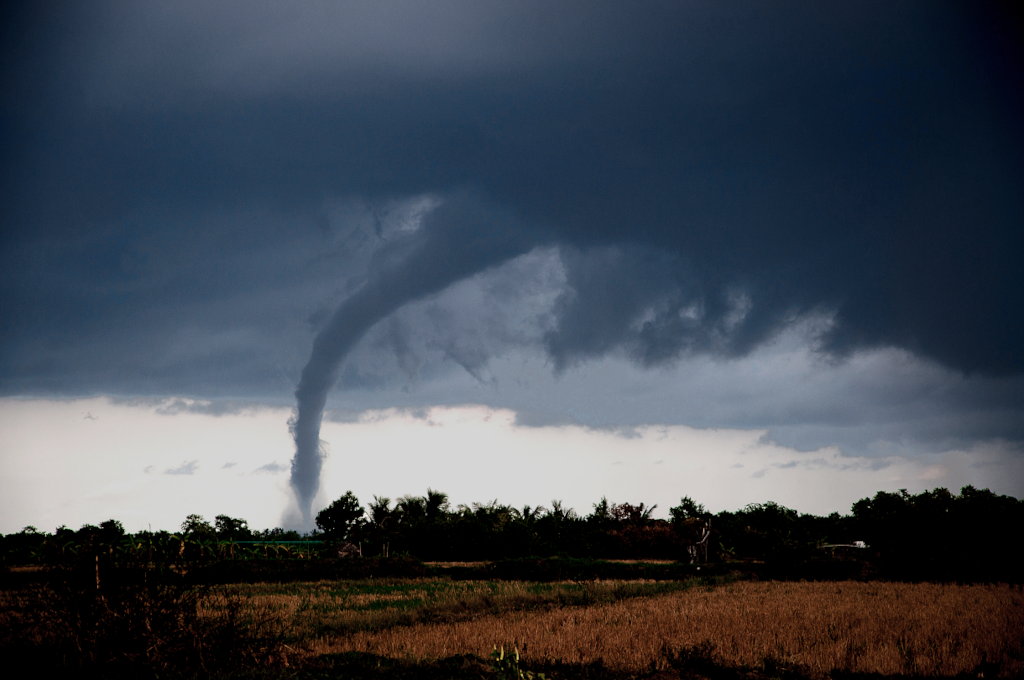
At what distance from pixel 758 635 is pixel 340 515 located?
58.6 m

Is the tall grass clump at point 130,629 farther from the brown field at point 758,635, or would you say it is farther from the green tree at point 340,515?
the green tree at point 340,515

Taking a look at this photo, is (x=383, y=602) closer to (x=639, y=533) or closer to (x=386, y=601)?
(x=386, y=601)

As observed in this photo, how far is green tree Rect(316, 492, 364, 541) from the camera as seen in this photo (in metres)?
67.9

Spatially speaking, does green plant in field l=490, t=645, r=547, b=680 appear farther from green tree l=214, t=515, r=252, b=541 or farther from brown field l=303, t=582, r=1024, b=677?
green tree l=214, t=515, r=252, b=541

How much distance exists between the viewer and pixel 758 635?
1594cm

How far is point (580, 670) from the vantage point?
1244 cm

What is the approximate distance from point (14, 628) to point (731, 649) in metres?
14.0

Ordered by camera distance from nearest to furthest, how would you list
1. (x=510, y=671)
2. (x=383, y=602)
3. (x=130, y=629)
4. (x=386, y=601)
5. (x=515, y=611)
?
(x=510, y=671) → (x=130, y=629) → (x=515, y=611) → (x=383, y=602) → (x=386, y=601)

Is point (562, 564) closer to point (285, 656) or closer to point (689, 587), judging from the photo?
point (689, 587)

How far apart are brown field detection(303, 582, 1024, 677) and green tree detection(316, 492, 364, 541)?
49.9 m

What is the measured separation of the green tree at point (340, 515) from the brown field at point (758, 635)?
49892 millimetres

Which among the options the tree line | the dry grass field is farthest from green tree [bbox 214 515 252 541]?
the dry grass field

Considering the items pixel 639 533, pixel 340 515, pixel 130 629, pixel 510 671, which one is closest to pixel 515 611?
pixel 510 671

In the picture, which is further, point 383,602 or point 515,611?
point 383,602
